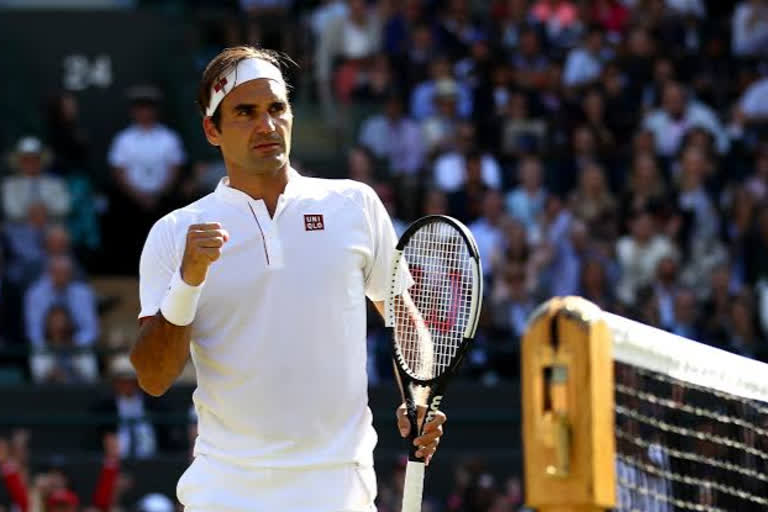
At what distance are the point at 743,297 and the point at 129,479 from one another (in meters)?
4.46

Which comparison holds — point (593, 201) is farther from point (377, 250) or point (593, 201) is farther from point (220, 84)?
point (220, 84)

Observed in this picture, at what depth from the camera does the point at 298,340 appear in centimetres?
513

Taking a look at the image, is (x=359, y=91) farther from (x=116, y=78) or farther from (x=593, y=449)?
(x=593, y=449)

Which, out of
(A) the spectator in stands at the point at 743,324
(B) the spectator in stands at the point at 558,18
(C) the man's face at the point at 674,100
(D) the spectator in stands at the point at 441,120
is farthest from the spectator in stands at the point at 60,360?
(B) the spectator in stands at the point at 558,18

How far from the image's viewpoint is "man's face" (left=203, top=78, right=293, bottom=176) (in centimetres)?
532

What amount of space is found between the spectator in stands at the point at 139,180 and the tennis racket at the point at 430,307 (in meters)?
8.93

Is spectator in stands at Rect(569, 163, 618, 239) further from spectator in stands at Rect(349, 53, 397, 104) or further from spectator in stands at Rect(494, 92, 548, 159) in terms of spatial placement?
spectator in stands at Rect(349, 53, 397, 104)

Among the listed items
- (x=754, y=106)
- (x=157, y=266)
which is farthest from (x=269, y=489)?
(x=754, y=106)

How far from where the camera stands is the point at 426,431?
5.21m

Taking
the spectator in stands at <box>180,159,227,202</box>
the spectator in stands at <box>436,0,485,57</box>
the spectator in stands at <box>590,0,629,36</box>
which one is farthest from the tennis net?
the spectator in stands at <box>590,0,629,36</box>

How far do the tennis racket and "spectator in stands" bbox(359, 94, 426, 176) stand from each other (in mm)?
9237

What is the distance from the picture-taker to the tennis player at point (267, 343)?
509 centimetres

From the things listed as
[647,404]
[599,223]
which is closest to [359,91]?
[599,223]

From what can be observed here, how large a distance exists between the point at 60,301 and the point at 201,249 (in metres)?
8.31
